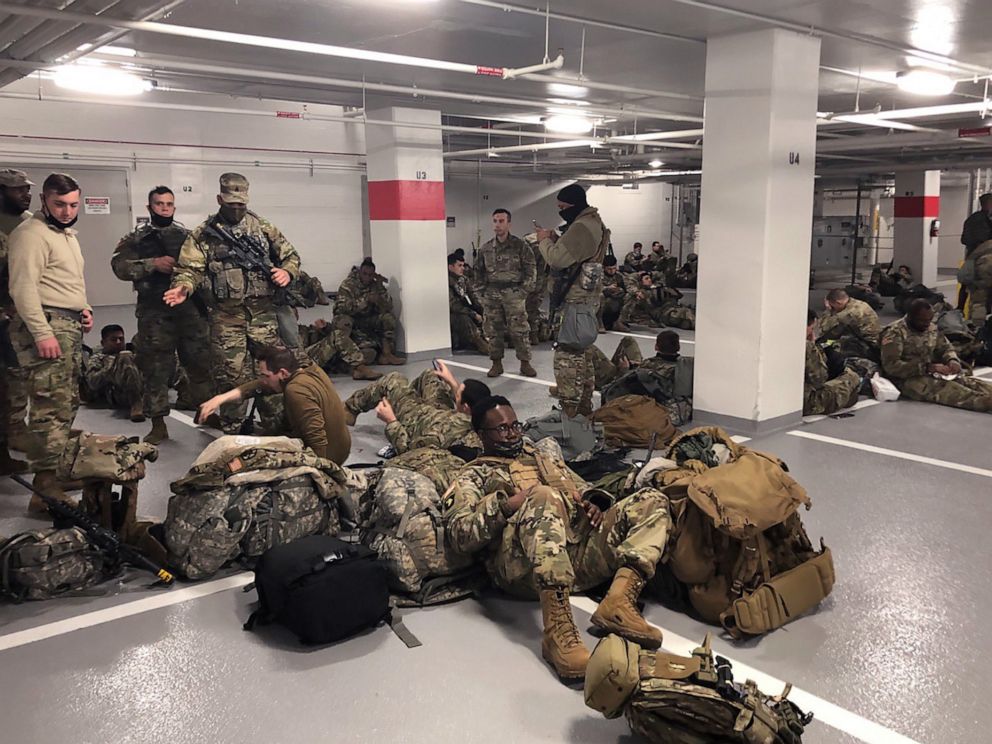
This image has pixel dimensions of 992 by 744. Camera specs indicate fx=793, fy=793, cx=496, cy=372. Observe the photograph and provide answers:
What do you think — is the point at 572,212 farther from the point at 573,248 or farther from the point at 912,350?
the point at 912,350

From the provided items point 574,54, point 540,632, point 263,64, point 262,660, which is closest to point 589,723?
point 540,632

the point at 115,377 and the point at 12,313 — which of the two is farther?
the point at 115,377

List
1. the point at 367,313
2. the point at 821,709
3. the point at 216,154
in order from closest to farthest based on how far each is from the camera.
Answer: the point at 821,709 → the point at 367,313 → the point at 216,154

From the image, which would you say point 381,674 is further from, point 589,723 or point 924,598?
point 924,598

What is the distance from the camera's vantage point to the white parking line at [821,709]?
2289 mm

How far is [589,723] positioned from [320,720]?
2.67 feet

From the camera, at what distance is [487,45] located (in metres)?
5.80

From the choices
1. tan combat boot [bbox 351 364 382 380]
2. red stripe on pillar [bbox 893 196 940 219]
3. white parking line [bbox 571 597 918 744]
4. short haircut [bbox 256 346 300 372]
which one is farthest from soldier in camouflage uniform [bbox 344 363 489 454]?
red stripe on pillar [bbox 893 196 940 219]

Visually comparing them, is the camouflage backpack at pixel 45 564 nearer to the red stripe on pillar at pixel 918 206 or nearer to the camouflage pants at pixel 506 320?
the camouflage pants at pixel 506 320

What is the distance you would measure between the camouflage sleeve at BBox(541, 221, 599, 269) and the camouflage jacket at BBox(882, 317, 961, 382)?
2.63 meters

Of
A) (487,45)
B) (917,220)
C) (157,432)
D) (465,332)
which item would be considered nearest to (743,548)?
(157,432)

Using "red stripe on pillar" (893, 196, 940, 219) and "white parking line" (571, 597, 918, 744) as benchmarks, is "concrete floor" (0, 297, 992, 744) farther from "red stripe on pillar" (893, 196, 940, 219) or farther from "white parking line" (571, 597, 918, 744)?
"red stripe on pillar" (893, 196, 940, 219)

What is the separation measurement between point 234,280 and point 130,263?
859 mm

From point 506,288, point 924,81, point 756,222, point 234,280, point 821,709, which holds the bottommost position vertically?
point 821,709
